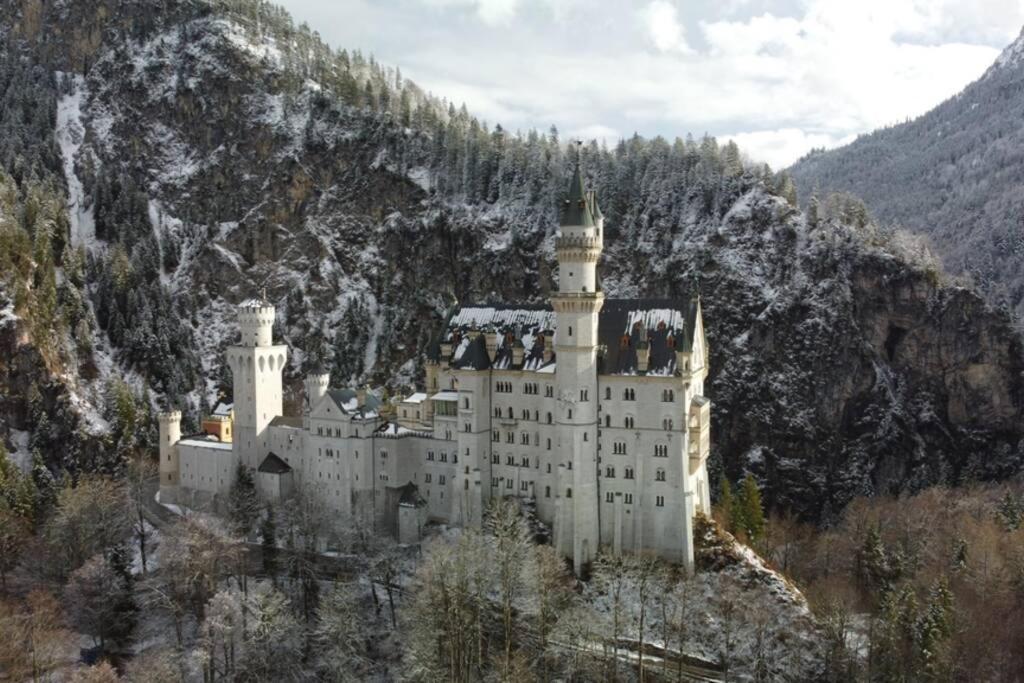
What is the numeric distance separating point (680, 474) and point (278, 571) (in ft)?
128

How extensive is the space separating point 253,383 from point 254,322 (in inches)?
260

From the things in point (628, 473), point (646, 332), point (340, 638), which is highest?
point (646, 332)

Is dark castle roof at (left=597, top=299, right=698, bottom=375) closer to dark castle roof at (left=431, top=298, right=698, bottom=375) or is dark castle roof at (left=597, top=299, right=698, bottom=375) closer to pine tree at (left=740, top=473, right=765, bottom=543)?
dark castle roof at (left=431, top=298, right=698, bottom=375)

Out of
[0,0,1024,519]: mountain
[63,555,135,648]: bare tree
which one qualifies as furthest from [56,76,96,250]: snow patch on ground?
[63,555,135,648]: bare tree

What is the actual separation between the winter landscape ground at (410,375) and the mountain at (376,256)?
→ 0.58 meters

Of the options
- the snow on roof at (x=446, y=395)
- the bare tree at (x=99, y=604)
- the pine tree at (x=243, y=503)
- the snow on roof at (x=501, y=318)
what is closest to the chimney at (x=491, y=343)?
the snow on roof at (x=501, y=318)

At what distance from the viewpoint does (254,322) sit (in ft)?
330

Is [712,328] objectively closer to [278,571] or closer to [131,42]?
[278,571]

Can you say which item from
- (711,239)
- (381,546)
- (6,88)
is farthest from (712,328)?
(6,88)

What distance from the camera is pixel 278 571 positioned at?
8844cm

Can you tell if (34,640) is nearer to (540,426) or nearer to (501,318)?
(540,426)

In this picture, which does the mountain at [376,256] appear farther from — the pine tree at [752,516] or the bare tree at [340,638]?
the bare tree at [340,638]

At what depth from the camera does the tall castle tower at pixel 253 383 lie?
100m

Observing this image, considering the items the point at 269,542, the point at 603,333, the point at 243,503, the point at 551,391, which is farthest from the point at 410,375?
the point at 603,333
